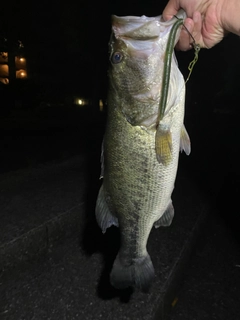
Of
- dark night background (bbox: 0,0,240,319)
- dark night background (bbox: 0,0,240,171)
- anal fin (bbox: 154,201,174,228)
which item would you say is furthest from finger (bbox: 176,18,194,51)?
dark night background (bbox: 0,0,240,171)

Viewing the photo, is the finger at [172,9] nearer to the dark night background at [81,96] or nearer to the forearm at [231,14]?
the forearm at [231,14]

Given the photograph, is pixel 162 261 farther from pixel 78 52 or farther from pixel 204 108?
pixel 204 108

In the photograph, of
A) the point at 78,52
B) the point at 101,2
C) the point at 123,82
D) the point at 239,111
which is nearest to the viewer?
the point at 123,82

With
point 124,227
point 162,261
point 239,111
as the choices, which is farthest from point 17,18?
point 239,111

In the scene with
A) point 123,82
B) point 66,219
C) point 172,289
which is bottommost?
point 172,289

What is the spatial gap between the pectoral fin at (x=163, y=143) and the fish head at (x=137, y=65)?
0.24 feet

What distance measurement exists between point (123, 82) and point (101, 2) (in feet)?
30.7

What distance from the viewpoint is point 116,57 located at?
1481 mm

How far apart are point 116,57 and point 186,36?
43 cm

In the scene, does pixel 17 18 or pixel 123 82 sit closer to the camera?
pixel 123 82

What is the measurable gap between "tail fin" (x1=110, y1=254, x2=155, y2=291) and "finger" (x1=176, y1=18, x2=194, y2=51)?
119 centimetres

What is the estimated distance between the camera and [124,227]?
1740 millimetres

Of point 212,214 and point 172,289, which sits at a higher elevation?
point 172,289

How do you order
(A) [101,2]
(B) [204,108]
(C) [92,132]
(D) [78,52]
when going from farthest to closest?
(B) [204,108] → (D) [78,52] → (A) [101,2] → (C) [92,132]
